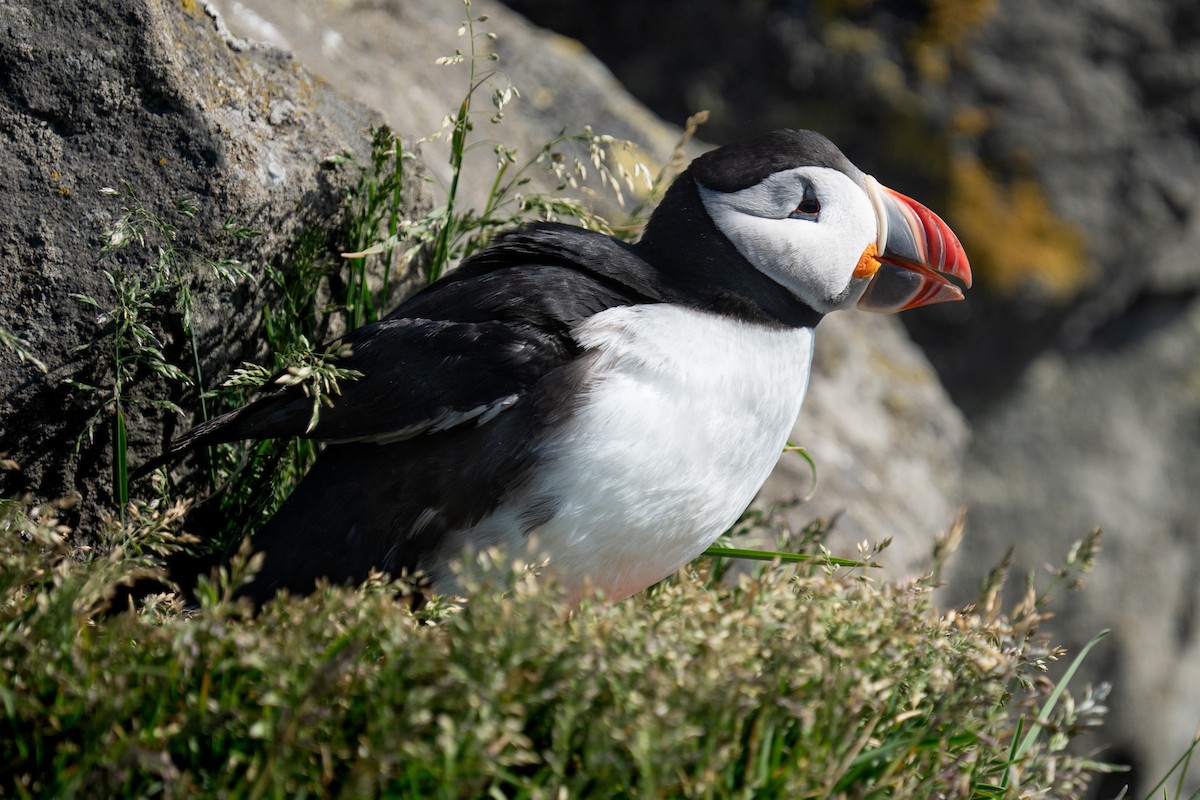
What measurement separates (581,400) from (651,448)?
180mm

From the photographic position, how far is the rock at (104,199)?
9.19ft

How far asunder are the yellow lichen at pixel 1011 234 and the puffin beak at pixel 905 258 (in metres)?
4.16

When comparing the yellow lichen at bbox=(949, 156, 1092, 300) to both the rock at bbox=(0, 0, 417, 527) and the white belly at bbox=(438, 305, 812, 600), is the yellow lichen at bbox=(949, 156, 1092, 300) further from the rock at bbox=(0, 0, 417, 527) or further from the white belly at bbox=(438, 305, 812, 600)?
the rock at bbox=(0, 0, 417, 527)

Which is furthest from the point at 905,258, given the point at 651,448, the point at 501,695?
the point at 501,695

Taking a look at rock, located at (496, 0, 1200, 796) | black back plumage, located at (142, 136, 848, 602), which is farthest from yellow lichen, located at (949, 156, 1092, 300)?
black back plumage, located at (142, 136, 848, 602)

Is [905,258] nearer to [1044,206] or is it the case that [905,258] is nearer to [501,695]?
[501,695]

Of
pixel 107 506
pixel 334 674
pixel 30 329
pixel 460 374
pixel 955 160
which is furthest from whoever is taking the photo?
pixel 955 160

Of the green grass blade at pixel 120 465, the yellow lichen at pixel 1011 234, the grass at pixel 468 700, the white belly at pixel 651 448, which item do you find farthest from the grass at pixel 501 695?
the yellow lichen at pixel 1011 234

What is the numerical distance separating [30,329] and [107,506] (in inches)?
18.7

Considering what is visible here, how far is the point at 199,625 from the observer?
74.9 inches

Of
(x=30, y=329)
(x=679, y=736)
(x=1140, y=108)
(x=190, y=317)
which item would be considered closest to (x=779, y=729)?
(x=679, y=736)

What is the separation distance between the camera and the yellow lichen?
7016 millimetres

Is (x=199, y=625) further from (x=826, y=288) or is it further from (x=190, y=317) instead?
(x=826, y=288)

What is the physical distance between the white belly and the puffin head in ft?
0.69
